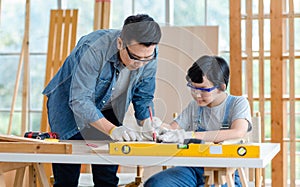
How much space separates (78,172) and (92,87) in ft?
1.84

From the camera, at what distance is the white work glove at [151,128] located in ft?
8.99

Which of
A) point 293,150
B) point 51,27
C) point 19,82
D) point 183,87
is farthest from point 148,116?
point 19,82

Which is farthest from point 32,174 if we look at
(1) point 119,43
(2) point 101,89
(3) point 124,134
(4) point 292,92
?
(4) point 292,92

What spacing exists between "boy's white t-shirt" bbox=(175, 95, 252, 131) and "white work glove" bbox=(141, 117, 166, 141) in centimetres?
25

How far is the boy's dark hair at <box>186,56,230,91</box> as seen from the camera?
2.85 meters

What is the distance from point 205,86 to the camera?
2895 millimetres

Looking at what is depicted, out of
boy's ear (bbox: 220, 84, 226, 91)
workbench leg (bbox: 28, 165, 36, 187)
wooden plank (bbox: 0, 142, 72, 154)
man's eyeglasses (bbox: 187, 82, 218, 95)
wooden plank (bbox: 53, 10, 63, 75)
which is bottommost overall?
workbench leg (bbox: 28, 165, 36, 187)

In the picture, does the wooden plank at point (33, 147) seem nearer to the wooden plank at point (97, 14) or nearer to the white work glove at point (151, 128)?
the white work glove at point (151, 128)

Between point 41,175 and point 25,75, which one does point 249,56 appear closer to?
point 25,75

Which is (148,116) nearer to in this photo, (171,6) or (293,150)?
(293,150)

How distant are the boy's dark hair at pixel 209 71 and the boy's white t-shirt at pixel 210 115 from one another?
14 cm

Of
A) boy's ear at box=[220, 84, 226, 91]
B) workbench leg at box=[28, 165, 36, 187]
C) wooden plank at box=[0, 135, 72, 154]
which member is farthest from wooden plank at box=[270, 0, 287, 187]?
wooden plank at box=[0, 135, 72, 154]

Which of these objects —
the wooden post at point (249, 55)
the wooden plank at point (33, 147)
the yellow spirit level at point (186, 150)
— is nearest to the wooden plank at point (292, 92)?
the wooden post at point (249, 55)

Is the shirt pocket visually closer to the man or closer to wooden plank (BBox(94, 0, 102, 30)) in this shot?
the man
